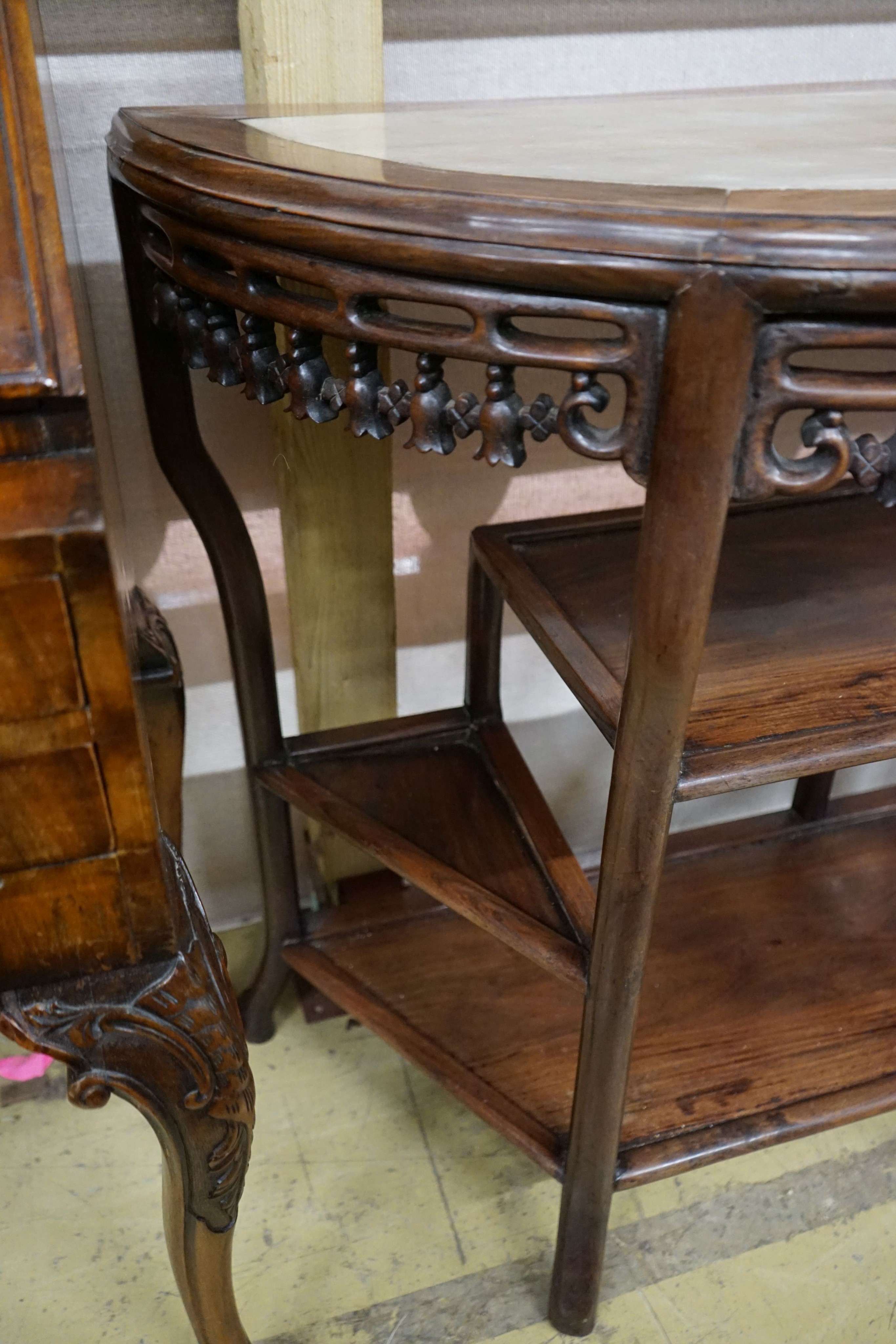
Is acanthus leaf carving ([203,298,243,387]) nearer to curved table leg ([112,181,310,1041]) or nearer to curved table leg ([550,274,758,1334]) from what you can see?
curved table leg ([112,181,310,1041])

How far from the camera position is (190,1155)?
575 mm

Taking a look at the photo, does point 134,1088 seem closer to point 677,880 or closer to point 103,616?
point 103,616

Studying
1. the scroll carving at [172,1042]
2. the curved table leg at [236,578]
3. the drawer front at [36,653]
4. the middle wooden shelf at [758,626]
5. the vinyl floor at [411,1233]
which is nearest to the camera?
the drawer front at [36,653]

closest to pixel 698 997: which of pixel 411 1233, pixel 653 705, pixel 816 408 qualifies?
pixel 411 1233

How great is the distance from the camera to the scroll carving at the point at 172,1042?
485 millimetres

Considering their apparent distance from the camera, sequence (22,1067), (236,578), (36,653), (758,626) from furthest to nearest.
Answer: (22,1067) → (236,578) → (758,626) → (36,653)

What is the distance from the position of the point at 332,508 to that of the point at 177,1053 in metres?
0.52

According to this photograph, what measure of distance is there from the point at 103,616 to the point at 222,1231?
1.42 ft

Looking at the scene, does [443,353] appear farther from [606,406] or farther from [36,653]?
[36,653]

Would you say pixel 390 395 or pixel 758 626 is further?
pixel 758 626

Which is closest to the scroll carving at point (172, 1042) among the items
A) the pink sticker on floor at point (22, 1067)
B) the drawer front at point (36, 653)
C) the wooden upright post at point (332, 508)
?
the drawer front at point (36, 653)

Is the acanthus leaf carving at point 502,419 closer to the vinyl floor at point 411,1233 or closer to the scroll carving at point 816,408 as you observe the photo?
the scroll carving at point 816,408

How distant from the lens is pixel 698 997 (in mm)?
900

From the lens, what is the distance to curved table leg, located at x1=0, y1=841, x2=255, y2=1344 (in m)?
0.49
